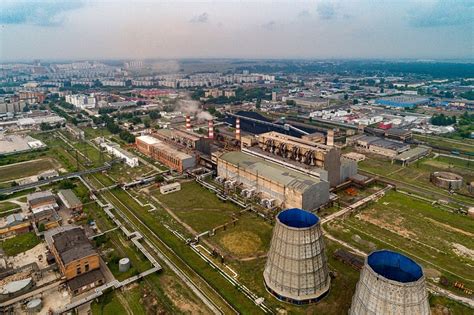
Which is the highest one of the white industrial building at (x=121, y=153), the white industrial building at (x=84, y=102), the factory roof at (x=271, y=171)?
the white industrial building at (x=84, y=102)

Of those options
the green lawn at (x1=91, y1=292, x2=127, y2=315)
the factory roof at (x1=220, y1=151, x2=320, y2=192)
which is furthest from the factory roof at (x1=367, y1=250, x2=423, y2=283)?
the green lawn at (x1=91, y1=292, x2=127, y2=315)

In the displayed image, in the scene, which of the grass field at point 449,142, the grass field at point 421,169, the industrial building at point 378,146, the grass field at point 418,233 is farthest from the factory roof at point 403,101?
the grass field at point 418,233

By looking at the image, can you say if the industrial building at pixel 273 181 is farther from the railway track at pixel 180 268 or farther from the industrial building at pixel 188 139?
the railway track at pixel 180 268

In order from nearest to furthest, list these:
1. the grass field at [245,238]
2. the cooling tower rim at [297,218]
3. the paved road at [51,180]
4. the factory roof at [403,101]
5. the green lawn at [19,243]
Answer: the cooling tower rim at [297,218] < the grass field at [245,238] < the green lawn at [19,243] < the paved road at [51,180] < the factory roof at [403,101]

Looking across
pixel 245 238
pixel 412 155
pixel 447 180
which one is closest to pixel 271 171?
pixel 245 238

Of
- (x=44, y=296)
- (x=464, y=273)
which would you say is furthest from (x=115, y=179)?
(x=464, y=273)

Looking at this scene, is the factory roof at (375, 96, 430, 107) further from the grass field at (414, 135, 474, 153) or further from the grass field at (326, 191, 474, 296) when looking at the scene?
the grass field at (326, 191, 474, 296)

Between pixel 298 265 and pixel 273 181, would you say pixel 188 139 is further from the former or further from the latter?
pixel 298 265
